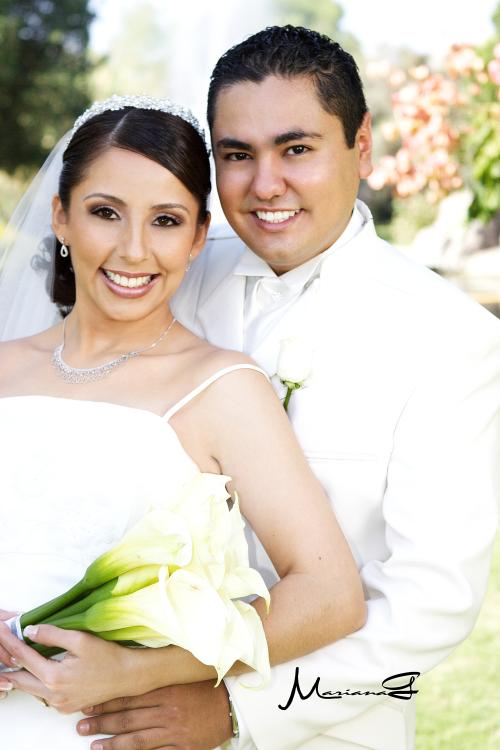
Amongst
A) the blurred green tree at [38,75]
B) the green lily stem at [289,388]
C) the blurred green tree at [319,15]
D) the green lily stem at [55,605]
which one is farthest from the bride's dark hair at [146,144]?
the blurred green tree at [319,15]

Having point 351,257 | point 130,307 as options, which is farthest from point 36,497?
point 351,257

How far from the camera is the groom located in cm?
249

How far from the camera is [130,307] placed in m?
2.74

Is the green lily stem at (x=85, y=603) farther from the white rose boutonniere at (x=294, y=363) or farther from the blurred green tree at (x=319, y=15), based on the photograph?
the blurred green tree at (x=319, y=15)

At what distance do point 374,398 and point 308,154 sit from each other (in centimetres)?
77

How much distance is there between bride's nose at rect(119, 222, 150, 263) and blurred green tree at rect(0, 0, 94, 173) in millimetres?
18146

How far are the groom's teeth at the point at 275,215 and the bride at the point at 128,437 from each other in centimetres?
20

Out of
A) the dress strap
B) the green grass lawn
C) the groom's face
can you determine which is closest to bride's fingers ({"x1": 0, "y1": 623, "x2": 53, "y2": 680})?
the dress strap

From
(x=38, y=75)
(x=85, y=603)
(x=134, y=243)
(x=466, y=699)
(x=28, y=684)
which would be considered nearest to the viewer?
(x=85, y=603)

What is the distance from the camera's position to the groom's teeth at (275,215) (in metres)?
2.92

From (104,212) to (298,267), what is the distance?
2.07 feet

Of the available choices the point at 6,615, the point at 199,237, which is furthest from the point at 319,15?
the point at 6,615

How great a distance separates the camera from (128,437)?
252 centimetres

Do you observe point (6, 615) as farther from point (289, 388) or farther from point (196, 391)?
point (289, 388)
